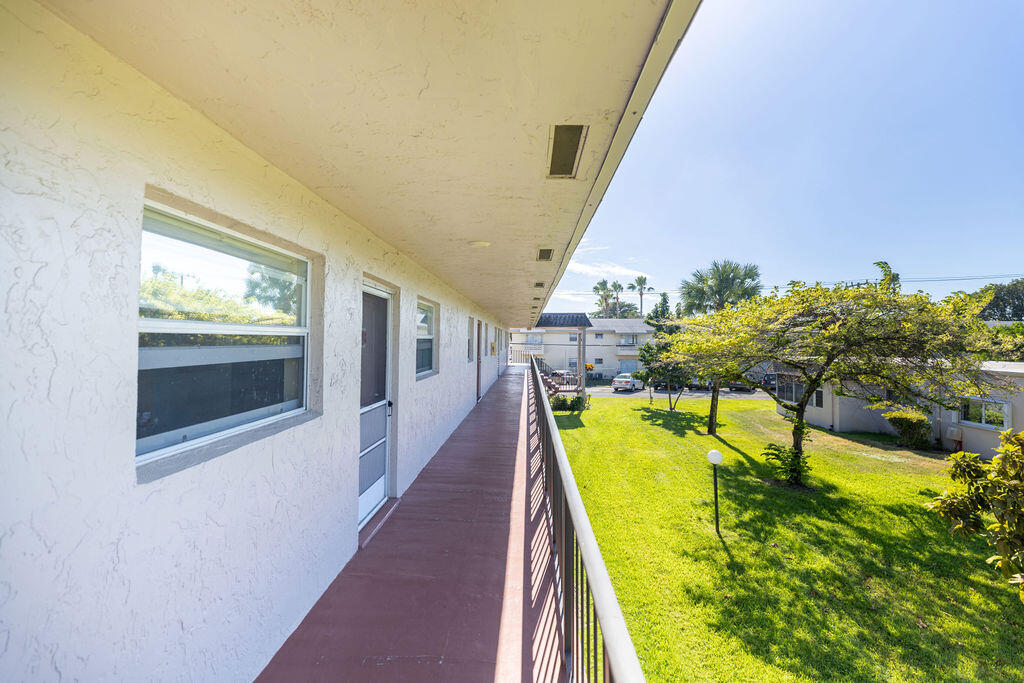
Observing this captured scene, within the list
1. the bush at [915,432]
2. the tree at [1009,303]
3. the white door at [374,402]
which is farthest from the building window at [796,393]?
the tree at [1009,303]

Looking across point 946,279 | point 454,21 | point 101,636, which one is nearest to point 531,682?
point 101,636

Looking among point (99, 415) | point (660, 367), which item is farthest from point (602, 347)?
point (99, 415)

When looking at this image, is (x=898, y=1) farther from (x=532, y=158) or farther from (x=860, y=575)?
(x=860, y=575)

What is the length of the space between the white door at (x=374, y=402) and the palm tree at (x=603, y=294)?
153 ft

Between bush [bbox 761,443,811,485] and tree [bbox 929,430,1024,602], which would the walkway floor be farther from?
bush [bbox 761,443,811,485]

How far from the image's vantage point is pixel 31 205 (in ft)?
3.36

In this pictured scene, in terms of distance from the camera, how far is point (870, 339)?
758 centimetres

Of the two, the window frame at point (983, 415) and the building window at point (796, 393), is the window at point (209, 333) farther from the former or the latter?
the building window at point (796, 393)

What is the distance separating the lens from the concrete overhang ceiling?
1.01 metres

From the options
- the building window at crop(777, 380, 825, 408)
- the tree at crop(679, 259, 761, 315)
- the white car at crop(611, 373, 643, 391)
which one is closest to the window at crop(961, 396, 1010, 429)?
the building window at crop(777, 380, 825, 408)

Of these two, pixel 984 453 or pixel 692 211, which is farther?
pixel 692 211

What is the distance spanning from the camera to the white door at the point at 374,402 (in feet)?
11.3

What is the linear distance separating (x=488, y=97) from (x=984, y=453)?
1547 cm

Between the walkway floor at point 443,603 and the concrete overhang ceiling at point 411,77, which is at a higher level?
the concrete overhang ceiling at point 411,77
